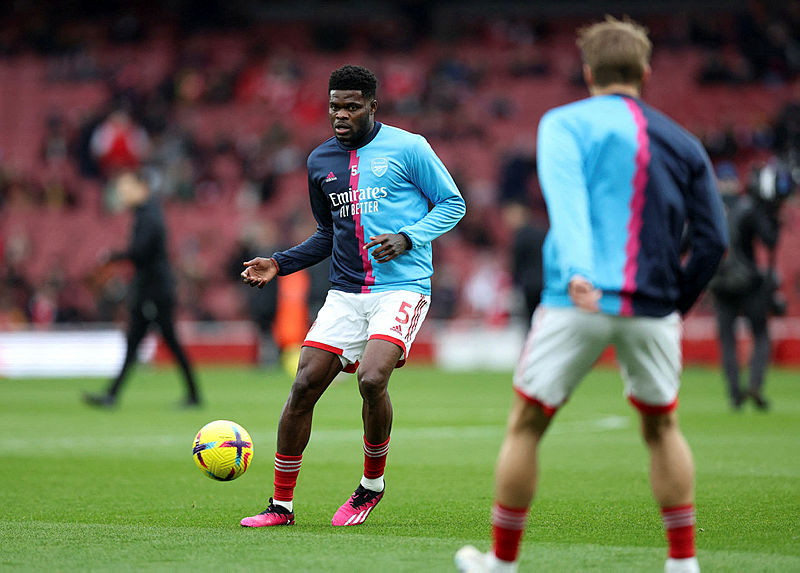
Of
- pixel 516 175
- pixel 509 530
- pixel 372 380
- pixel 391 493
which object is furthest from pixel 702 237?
pixel 516 175

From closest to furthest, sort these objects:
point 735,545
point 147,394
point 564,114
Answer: point 564,114, point 735,545, point 147,394

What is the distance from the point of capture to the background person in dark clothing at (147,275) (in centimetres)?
1388

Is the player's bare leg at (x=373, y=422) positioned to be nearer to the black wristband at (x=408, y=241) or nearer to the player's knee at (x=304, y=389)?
the player's knee at (x=304, y=389)

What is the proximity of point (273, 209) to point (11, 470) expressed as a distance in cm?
2197

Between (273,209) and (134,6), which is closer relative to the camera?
(273,209)

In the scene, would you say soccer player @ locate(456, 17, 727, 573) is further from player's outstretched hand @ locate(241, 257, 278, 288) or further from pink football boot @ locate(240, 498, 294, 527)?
player's outstretched hand @ locate(241, 257, 278, 288)

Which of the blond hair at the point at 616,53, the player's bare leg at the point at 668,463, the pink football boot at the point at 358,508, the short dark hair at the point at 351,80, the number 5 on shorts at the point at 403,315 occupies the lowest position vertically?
the pink football boot at the point at 358,508

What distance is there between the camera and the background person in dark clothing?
45.5 feet

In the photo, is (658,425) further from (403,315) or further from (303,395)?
(303,395)

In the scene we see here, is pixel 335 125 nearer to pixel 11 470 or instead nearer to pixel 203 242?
pixel 11 470

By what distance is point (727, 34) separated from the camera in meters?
33.5

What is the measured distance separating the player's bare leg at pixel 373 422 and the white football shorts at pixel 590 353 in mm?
1854

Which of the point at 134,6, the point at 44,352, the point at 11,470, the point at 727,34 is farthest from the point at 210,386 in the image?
the point at 134,6

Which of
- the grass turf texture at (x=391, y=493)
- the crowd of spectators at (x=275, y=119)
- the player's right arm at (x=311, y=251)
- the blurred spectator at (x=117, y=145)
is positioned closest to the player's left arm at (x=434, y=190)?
the player's right arm at (x=311, y=251)
